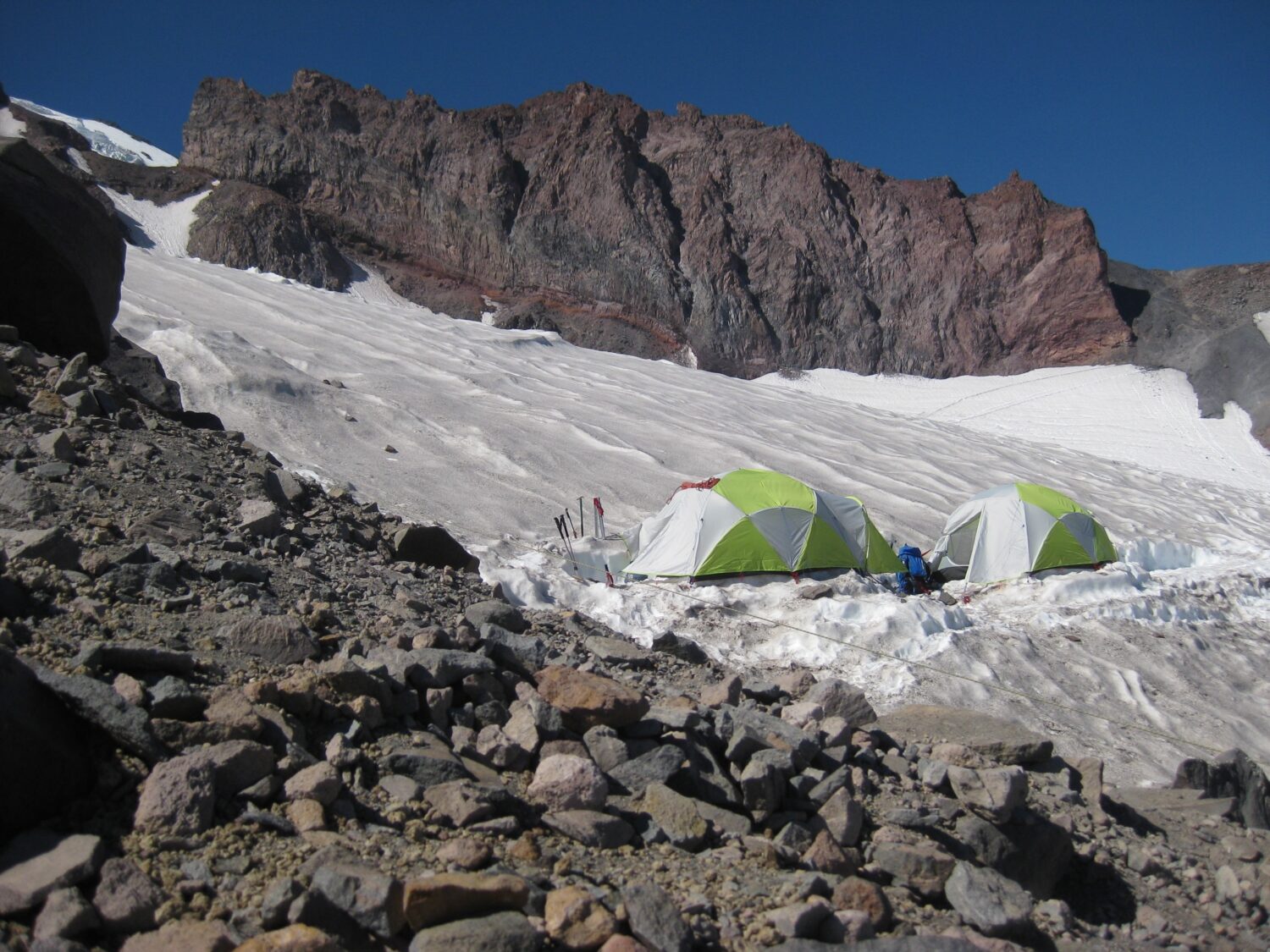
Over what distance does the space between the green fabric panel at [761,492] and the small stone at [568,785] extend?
7.89 metres

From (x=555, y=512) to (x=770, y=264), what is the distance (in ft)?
144

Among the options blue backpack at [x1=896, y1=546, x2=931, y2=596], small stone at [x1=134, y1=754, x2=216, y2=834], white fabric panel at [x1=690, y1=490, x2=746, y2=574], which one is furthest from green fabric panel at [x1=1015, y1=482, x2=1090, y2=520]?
small stone at [x1=134, y1=754, x2=216, y2=834]

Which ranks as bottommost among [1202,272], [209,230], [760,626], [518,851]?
[760,626]

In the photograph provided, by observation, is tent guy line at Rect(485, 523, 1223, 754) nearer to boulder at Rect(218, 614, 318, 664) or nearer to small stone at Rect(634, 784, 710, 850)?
small stone at Rect(634, 784, 710, 850)

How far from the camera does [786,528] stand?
37.1ft

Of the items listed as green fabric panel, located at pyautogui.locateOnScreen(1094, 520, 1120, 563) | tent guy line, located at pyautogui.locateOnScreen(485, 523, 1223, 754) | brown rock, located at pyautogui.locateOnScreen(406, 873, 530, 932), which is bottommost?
tent guy line, located at pyautogui.locateOnScreen(485, 523, 1223, 754)

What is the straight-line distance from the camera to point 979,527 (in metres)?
13.0

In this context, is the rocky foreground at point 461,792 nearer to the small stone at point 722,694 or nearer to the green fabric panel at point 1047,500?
the small stone at point 722,694

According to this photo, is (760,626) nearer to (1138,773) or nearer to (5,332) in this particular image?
(1138,773)

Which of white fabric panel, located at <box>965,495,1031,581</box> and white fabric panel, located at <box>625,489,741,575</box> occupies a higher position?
white fabric panel, located at <box>965,495,1031,581</box>

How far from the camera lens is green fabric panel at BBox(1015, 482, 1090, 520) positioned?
510 inches

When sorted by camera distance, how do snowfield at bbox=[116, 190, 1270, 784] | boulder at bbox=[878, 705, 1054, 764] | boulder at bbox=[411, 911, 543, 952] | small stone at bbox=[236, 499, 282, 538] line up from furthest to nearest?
snowfield at bbox=[116, 190, 1270, 784], small stone at bbox=[236, 499, 282, 538], boulder at bbox=[878, 705, 1054, 764], boulder at bbox=[411, 911, 543, 952]

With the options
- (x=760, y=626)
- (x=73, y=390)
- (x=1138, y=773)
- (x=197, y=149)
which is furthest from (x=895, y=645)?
(x=197, y=149)

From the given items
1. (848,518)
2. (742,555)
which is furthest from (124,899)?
(848,518)
